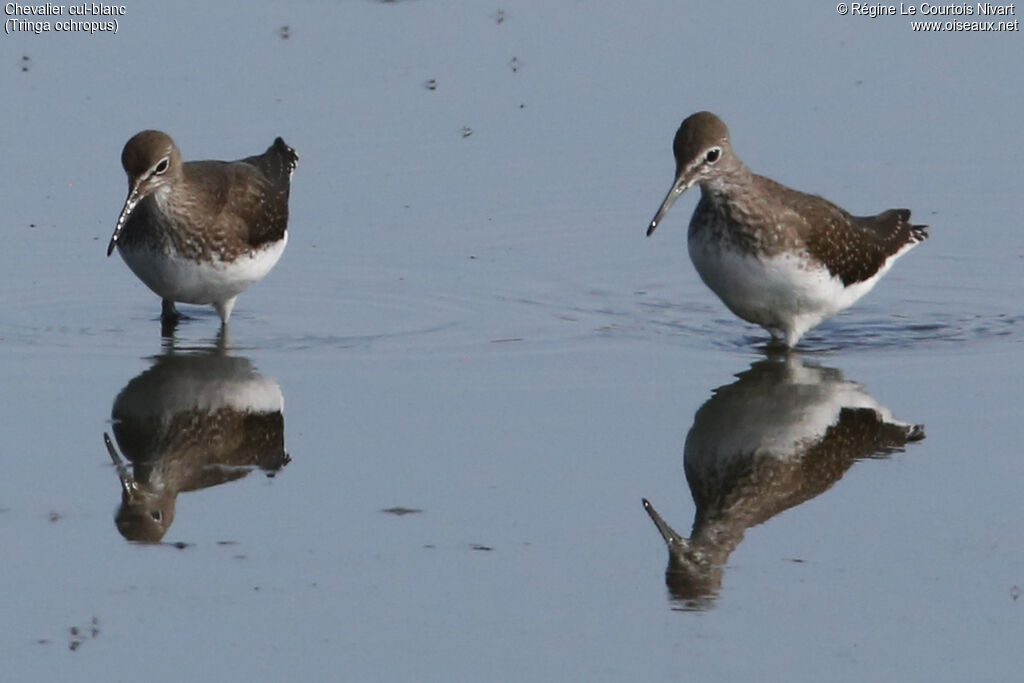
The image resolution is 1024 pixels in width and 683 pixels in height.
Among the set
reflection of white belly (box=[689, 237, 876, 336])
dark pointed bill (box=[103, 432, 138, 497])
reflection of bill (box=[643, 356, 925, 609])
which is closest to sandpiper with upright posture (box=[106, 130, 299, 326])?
dark pointed bill (box=[103, 432, 138, 497])

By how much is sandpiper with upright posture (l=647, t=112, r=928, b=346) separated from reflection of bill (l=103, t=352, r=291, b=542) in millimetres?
2752

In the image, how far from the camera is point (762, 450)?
460 inches

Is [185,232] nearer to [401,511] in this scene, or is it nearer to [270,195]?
[270,195]

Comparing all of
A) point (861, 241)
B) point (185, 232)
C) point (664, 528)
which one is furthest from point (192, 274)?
point (664, 528)

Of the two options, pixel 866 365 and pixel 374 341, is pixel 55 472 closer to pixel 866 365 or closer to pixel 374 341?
pixel 374 341

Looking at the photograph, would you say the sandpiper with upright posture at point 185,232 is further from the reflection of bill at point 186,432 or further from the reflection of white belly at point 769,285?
the reflection of white belly at point 769,285

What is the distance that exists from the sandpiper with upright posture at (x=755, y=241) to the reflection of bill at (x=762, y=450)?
428 millimetres

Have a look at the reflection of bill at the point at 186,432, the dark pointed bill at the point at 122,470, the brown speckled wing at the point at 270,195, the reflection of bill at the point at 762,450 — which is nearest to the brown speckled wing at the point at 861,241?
the reflection of bill at the point at 762,450

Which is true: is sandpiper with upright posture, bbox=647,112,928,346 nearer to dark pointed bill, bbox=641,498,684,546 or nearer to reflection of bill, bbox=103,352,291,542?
reflection of bill, bbox=103,352,291,542

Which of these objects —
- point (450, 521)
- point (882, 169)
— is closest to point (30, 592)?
point (450, 521)

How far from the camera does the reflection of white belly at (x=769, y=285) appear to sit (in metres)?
13.5

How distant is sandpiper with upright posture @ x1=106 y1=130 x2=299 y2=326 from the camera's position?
13836mm

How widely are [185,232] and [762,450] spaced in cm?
433

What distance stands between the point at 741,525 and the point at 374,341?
12.7ft
